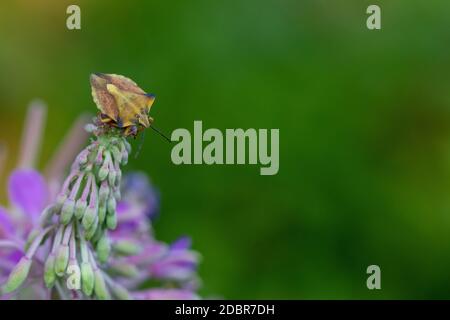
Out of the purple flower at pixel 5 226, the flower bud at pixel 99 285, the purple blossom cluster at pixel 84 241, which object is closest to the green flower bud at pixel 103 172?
the purple blossom cluster at pixel 84 241

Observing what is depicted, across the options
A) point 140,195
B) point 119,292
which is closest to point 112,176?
point 119,292

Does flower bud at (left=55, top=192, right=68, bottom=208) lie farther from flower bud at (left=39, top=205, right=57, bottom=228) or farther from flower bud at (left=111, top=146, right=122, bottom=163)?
flower bud at (left=111, top=146, right=122, bottom=163)

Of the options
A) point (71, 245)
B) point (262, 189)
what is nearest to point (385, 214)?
point (262, 189)

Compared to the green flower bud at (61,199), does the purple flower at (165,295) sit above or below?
below

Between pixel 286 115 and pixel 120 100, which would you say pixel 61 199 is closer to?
pixel 120 100

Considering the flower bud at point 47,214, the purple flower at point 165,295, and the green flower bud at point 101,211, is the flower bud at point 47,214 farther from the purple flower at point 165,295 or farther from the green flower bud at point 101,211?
the purple flower at point 165,295

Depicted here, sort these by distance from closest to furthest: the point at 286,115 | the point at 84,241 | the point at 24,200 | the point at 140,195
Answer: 1. the point at 84,241
2. the point at 24,200
3. the point at 140,195
4. the point at 286,115

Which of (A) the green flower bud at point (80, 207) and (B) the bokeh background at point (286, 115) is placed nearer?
(A) the green flower bud at point (80, 207)

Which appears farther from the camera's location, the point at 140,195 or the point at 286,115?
the point at 286,115
